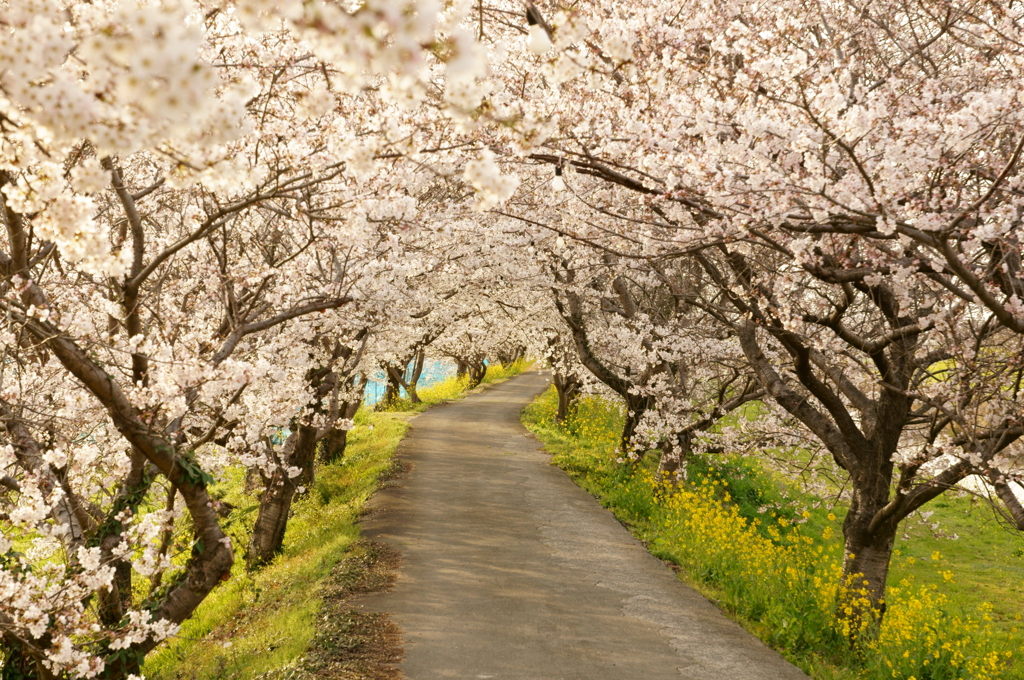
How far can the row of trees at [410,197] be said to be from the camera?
244cm

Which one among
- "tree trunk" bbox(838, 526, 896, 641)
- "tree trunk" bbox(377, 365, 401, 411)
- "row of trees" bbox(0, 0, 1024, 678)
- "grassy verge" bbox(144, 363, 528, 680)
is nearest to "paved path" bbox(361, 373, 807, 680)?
"grassy verge" bbox(144, 363, 528, 680)

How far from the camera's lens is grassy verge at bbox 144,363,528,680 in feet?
26.2

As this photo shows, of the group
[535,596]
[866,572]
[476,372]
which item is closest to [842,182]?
[866,572]

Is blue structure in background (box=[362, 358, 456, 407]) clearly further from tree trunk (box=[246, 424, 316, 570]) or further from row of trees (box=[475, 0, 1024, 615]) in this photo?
row of trees (box=[475, 0, 1024, 615])

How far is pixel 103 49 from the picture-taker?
6.03 feet

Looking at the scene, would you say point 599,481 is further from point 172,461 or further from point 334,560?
point 172,461

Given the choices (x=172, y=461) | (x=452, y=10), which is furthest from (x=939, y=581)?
(x=452, y=10)

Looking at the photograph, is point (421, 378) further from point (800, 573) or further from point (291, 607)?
point (800, 573)

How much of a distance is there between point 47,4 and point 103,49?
401mm

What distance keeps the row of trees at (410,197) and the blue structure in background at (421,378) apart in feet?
50.0

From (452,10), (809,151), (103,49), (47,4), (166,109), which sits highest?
(809,151)

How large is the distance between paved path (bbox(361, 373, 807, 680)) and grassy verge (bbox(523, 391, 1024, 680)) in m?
0.47

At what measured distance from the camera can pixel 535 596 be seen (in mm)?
9742

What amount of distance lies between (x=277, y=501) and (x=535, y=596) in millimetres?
5208
